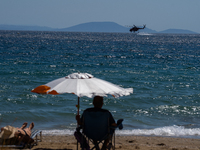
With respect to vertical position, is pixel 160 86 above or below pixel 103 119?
below

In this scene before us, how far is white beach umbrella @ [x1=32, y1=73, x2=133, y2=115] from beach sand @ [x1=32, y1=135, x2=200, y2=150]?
6.77 ft

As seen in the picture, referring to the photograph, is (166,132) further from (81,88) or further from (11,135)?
(11,135)

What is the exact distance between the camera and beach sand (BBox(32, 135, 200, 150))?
754 centimetres

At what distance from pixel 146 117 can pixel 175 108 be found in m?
2.15

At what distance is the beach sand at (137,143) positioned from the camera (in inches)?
297

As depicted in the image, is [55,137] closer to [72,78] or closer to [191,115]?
[72,78]

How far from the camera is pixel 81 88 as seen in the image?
A: 5.67 metres

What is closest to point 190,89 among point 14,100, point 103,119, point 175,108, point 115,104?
point 175,108

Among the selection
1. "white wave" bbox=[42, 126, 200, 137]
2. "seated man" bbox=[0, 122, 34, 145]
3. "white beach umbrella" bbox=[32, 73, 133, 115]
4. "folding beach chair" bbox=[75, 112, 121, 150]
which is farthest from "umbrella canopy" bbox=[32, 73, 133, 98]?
"white wave" bbox=[42, 126, 200, 137]

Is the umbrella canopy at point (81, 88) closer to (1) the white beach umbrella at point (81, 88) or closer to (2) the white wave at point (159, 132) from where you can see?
(1) the white beach umbrella at point (81, 88)

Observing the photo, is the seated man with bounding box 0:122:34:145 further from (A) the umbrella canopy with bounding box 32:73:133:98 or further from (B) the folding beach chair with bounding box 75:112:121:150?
(B) the folding beach chair with bounding box 75:112:121:150

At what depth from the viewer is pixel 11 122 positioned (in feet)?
35.4

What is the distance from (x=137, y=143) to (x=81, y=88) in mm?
3433

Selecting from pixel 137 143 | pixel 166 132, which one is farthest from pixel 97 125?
pixel 166 132
